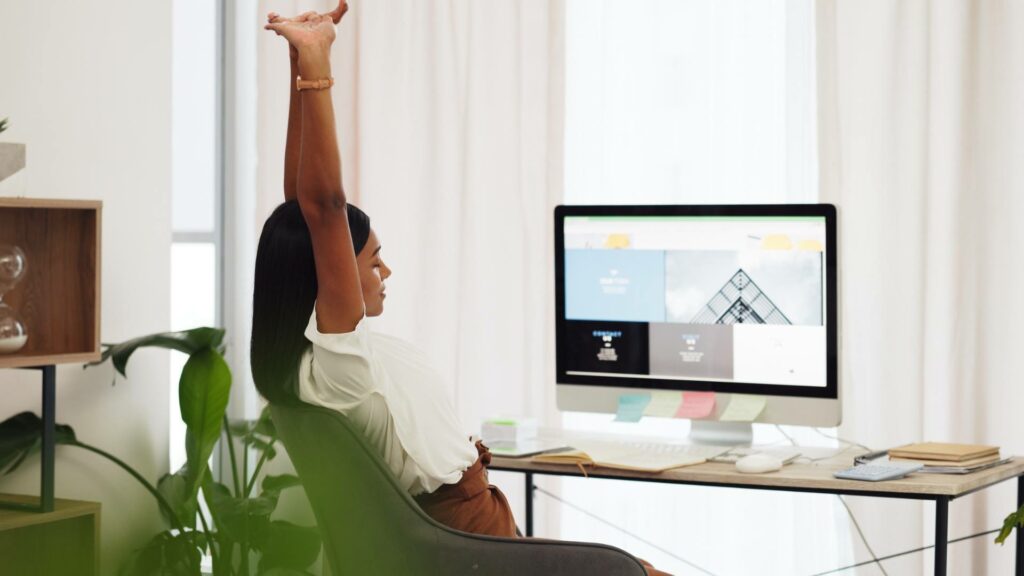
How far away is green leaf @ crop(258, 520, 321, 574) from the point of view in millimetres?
3278

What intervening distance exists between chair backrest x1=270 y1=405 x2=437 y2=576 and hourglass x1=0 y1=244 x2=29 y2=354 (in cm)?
113

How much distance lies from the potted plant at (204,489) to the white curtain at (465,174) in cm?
60


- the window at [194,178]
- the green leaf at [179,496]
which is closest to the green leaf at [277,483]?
the green leaf at [179,496]

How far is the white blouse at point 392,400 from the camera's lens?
1.76 m

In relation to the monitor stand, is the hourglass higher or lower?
higher

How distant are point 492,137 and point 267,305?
174cm

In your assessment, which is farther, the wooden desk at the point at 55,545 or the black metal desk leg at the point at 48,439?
the wooden desk at the point at 55,545

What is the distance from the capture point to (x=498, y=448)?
101 inches

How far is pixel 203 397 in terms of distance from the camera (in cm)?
303

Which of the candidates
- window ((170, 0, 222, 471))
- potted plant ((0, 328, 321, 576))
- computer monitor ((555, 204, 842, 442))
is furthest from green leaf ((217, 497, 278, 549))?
computer monitor ((555, 204, 842, 442))

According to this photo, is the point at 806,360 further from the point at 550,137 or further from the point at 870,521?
the point at 550,137

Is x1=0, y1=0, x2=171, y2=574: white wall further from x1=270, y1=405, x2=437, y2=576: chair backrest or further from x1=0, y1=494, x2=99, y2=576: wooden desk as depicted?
x1=270, y1=405, x2=437, y2=576: chair backrest

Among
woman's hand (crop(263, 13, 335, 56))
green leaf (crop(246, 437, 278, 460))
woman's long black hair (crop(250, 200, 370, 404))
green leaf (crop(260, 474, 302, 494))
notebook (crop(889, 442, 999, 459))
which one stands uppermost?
woman's hand (crop(263, 13, 335, 56))

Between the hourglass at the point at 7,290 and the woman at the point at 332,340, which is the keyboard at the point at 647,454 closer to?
the woman at the point at 332,340
